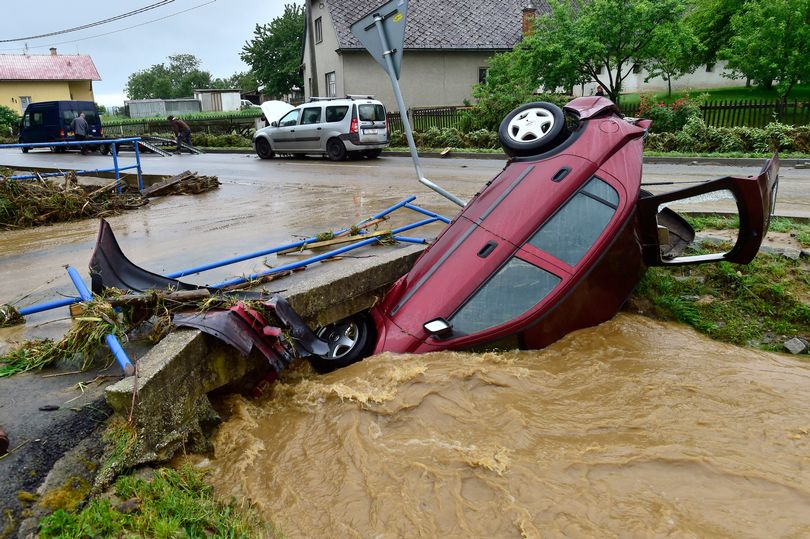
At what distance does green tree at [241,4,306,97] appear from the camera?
50.1m

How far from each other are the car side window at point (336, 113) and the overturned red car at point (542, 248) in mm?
14128

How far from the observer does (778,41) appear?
2283 centimetres

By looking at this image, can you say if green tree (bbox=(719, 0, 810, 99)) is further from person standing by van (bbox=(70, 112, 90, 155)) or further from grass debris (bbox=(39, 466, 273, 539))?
person standing by van (bbox=(70, 112, 90, 155))

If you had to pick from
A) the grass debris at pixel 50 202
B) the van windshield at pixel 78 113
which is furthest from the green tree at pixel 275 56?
the grass debris at pixel 50 202

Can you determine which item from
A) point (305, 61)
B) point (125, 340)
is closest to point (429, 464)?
point (125, 340)

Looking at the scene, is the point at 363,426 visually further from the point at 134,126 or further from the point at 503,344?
the point at 134,126

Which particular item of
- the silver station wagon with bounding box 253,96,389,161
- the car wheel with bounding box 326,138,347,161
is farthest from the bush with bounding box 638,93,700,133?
the car wheel with bounding box 326,138,347,161

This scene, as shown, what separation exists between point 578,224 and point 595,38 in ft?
56.1

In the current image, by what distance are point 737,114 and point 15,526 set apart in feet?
65.4

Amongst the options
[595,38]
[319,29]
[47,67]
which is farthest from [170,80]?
[595,38]

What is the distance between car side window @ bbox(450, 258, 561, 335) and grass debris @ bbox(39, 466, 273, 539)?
202 centimetres

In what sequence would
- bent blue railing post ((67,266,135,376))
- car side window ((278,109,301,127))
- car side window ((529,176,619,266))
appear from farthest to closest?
car side window ((278,109,301,127)) < car side window ((529,176,619,266)) < bent blue railing post ((67,266,135,376))

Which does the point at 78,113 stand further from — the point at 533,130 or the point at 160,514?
the point at 160,514

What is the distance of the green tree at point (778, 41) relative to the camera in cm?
2242
